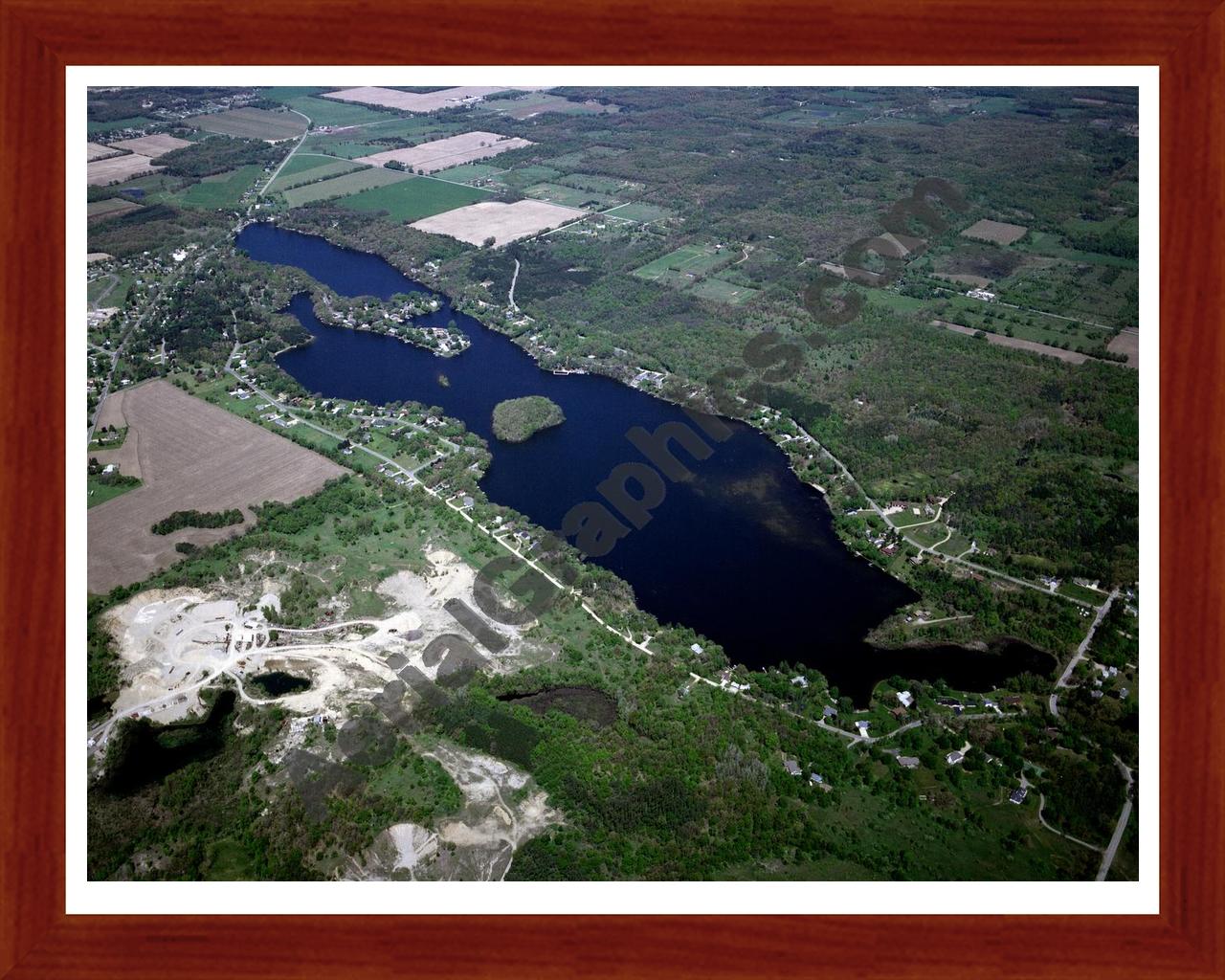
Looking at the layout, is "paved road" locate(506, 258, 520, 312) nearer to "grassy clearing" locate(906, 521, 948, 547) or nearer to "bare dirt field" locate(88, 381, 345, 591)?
"bare dirt field" locate(88, 381, 345, 591)

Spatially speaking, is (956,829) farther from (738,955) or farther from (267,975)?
(267,975)

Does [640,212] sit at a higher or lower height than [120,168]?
higher

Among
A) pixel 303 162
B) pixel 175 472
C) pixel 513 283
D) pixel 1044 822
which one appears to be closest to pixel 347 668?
pixel 175 472

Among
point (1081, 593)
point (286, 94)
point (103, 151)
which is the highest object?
point (286, 94)

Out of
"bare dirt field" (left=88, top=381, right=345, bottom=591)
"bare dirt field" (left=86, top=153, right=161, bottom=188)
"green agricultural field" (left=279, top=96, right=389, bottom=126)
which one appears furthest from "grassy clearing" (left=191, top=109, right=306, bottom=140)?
"bare dirt field" (left=88, top=381, right=345, bottom=591)

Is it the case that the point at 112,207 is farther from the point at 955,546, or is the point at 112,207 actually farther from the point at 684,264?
the point at 955,546
